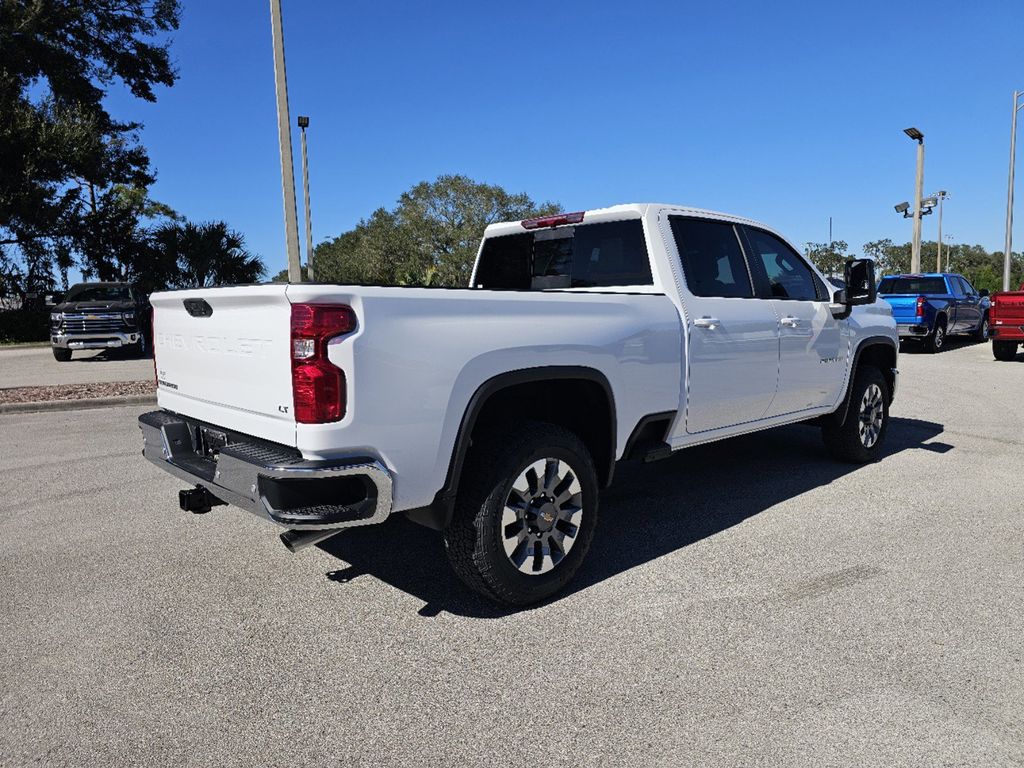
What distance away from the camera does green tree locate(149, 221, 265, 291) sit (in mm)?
26609

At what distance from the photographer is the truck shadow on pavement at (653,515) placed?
385 cm

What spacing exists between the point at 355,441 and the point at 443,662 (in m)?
0.97

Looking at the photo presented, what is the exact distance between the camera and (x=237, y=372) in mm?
3217

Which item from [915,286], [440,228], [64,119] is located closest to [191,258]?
[64,119]

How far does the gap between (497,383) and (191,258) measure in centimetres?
2636

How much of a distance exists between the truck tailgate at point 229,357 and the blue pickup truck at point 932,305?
52.5 feet

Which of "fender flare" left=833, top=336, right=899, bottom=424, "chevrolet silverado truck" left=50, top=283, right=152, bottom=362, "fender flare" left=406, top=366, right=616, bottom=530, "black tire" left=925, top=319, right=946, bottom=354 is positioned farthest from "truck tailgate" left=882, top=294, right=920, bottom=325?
"chevrolet silverado truck" left=50, top=283, right=152, bottom=362

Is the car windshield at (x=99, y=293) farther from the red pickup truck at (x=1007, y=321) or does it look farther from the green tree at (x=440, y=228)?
the green tree at (x=440, y=228)

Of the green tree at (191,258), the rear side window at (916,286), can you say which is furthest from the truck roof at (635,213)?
the green tree at (191,258)

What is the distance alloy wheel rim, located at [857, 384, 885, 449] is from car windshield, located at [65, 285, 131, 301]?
16809mm

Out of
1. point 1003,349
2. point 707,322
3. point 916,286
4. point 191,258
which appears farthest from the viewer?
point 191,258

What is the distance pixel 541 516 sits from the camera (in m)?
3.50

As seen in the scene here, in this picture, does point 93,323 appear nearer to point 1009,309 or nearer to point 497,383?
point 497,383

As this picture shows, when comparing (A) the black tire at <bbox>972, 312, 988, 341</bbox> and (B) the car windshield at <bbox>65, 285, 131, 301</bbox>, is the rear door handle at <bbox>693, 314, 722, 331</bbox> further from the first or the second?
(A) the black tire at <bbox>972, 312, 988, 341</bbox>
